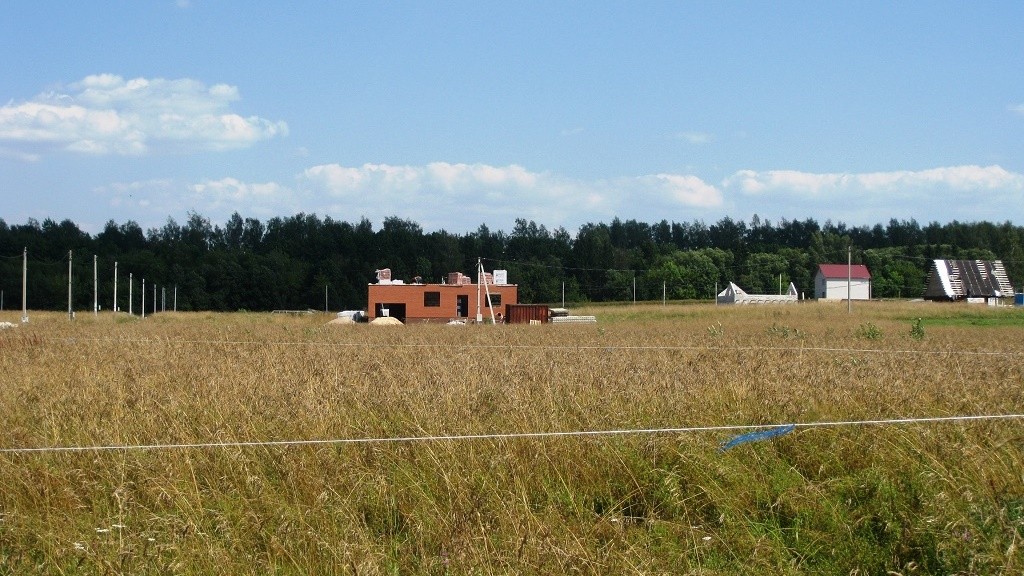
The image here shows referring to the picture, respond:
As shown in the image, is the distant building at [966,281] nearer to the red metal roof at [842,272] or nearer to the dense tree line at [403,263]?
the red metal roof at [842,272]

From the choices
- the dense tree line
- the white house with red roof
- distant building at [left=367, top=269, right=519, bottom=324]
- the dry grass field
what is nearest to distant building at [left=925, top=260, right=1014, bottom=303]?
the white house with red roof

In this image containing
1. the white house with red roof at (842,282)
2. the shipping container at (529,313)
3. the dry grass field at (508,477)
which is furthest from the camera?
the white house with red roof at (842,282)

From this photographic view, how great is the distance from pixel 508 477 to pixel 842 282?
101m

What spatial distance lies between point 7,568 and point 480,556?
2677 mm

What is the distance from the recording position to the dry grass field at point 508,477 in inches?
187

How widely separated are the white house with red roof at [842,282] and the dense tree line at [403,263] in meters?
10.7

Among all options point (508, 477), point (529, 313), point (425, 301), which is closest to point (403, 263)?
point (425, 301)

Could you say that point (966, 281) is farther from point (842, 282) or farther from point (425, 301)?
point (425, 301)

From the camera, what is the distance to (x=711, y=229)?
174m

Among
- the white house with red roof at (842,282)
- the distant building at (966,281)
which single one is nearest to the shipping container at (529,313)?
the white house with red roof at (842,282)

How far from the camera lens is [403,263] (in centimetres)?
12950

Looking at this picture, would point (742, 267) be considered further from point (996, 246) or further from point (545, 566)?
point (545, 566)

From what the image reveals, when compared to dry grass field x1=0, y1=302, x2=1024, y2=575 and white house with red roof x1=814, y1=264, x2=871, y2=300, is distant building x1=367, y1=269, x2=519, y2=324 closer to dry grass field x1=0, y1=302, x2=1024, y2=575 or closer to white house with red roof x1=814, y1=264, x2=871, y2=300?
white house with red roof x1=814, y1=264, x2=871, y2=300

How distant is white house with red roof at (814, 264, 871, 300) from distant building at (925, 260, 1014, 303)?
7186 mm
